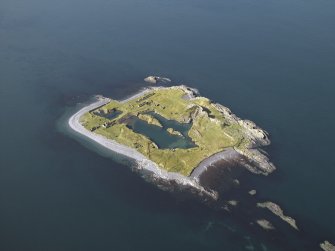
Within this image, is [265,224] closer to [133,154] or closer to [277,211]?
[277,211]

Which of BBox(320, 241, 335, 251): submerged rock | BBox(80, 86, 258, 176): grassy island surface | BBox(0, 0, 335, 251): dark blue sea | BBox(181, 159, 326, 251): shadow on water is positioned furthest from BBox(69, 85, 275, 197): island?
BBox(320, 241, 335, 251): submerged rock

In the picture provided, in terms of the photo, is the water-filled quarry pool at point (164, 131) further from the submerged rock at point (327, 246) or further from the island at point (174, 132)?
the submerged rock at point (327, 246)

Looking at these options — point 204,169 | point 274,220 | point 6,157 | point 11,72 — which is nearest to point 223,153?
point 204,169

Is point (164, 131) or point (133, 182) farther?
point (164, 131)

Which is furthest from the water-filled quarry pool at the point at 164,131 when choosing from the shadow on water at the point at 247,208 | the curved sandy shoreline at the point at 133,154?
the shadow on water at the point at 247,208

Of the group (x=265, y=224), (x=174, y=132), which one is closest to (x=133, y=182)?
(x=174, y=132)

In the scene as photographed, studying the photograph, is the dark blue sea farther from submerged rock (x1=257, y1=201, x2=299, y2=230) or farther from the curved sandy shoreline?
the curved sandy shoreline

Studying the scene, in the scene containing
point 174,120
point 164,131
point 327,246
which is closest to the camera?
point 327,246

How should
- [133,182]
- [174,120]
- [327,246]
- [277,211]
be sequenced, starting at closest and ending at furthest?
[327,246], [277,211], [133,182], [174,120]
